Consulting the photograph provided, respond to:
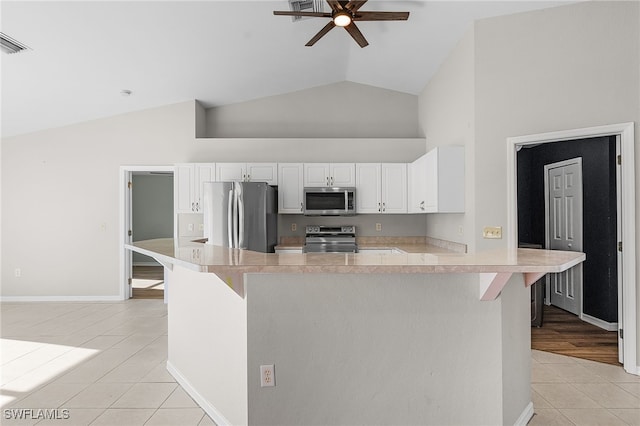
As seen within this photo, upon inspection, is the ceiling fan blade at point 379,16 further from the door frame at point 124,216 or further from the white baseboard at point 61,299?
the white baseboard at point 61,299

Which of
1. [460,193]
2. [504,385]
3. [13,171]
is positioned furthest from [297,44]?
[13,171]

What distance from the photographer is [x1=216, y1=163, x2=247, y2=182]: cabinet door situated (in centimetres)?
525

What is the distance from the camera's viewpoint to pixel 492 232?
3.50 meters

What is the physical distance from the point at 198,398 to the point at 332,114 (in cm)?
433

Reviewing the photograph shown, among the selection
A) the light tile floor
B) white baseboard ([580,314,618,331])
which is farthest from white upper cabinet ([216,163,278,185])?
white baseboard ([580,314,618,331])

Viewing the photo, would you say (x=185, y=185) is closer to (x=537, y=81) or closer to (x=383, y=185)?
(x=383, y=185)

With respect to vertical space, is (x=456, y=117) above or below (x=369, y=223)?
above

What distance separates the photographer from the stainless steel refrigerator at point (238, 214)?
187 inches

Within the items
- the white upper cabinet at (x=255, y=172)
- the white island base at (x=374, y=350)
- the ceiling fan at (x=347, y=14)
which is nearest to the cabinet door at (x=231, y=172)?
the white upper cabinet at (x=255, y=172)

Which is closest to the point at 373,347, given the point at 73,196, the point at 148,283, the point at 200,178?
the point at 200,178

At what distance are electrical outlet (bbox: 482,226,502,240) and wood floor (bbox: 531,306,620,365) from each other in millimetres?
1155

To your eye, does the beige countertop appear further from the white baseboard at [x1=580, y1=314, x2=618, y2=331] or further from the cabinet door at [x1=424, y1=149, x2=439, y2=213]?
the white baseboard at [x1=580, y1=314, x2=618, y2=331]

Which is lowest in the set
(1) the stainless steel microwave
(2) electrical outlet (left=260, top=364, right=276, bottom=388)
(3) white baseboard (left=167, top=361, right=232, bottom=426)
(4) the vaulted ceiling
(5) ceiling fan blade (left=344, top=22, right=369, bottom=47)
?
(3) white baseboard (left=167, top=361, right=232, bottom=426)

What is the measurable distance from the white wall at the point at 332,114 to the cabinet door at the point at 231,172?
749 mm
